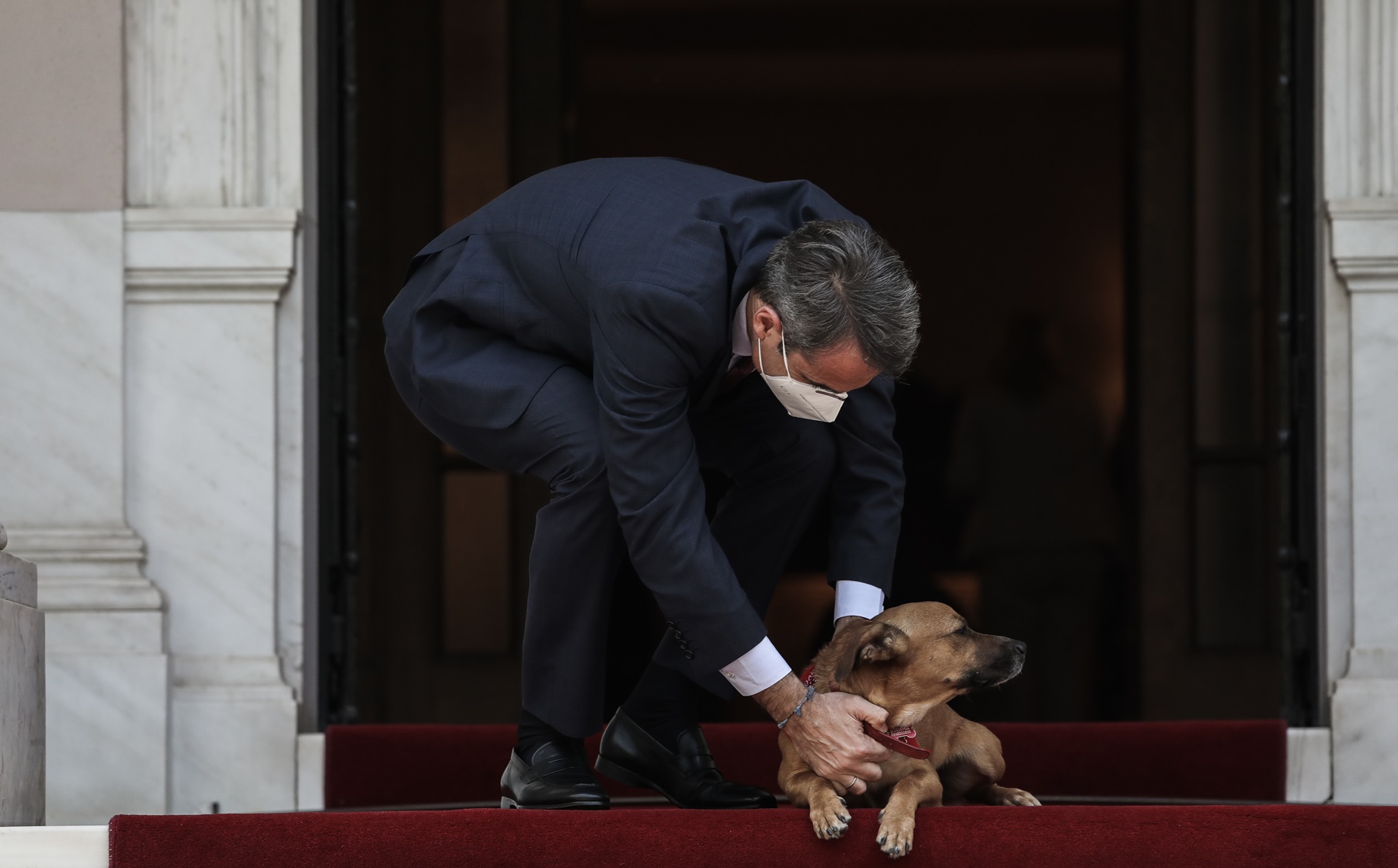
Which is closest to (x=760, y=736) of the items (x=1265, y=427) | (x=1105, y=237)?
(x=1265, y=427)

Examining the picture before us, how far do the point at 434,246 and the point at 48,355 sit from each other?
1.63 metres

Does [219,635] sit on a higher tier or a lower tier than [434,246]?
lower

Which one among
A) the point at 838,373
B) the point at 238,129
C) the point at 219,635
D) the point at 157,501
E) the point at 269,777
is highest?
the point at 238,129

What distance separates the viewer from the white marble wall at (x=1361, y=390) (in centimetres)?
418

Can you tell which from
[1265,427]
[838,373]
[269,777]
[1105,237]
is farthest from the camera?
[1105,237]

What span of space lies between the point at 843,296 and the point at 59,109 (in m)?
2.58

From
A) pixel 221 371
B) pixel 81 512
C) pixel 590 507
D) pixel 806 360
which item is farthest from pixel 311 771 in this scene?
pixel 806 360

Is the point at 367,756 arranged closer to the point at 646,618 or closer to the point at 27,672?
the point at 27,672

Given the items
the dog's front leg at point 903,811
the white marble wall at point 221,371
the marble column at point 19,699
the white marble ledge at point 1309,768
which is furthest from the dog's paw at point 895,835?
the white marble wall at point 221,371

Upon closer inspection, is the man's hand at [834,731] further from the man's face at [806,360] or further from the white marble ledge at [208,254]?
the white marble ledge at [208,254]

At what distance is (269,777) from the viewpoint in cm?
417

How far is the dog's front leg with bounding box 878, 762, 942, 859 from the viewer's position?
2627mm

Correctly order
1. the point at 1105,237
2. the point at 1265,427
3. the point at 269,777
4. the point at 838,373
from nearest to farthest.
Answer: the point at 838,373 → the point at 269,777 → the point at 1265,427 → the point at 1105,237

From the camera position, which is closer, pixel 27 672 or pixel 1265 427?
pixel 27 672
